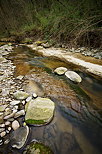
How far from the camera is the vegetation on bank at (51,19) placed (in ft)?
14.2

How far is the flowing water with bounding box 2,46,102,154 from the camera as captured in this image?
1183 mm

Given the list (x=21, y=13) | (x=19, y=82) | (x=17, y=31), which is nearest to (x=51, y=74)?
(x=19, y=82)

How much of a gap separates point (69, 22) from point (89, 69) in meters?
3.26

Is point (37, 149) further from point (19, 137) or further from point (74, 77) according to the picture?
point (74, 77)

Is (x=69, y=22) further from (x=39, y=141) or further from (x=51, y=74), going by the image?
(x=39, y=141)

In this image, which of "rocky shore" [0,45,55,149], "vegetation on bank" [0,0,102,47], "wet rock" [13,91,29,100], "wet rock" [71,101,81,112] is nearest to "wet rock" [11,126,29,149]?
"rocky shore" [0,45,55,149]

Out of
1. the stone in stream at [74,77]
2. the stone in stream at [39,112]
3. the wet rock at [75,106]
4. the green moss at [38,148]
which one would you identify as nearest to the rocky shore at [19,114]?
the stone in stream at [39,112]

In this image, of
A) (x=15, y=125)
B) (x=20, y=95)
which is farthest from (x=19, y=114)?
(x=20, y=95)

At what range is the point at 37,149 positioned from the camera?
105 cm

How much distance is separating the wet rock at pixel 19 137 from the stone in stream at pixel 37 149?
10 centimetres

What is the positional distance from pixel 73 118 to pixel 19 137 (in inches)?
32.9

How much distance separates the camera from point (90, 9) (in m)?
4.25

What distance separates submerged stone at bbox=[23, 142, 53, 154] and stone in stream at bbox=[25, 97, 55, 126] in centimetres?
26

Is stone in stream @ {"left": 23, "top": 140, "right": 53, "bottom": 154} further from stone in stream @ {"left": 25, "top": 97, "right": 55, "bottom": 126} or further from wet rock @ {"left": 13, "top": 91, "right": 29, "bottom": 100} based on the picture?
wet rock @ {"left": 13, "top": 91, "right": 29, "bottom": 100}
